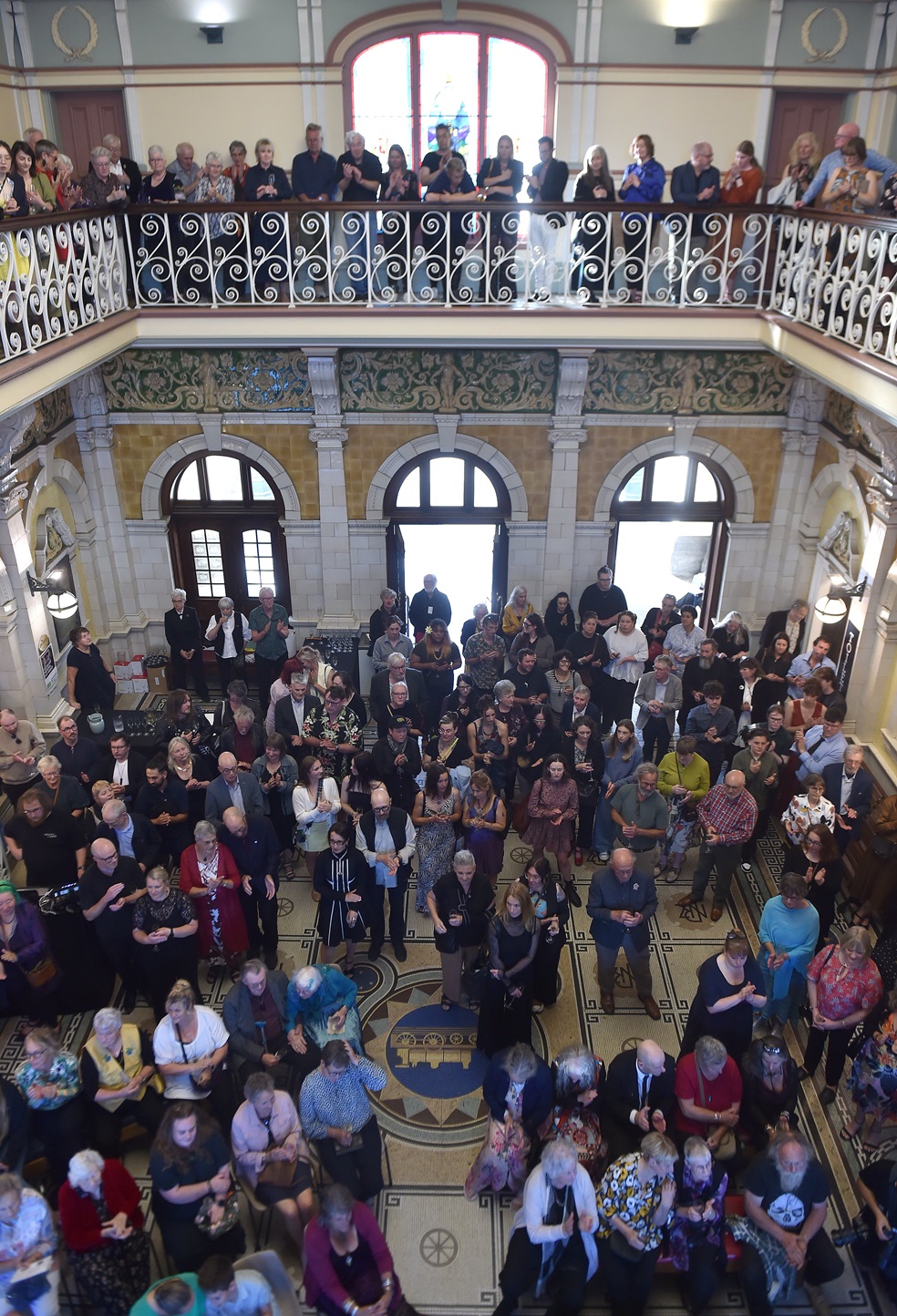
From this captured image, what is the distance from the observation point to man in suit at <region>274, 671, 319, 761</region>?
8828 mm

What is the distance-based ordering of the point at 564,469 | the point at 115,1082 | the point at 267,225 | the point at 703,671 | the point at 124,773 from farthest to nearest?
1. the point at 564,469
2. the point at 267,225
3. the point at 703,671
4. the point at 124,773
5. the point at 115,1082

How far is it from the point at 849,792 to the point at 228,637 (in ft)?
21.7

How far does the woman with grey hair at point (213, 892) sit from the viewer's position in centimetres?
701

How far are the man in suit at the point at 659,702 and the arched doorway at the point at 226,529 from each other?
4937mm

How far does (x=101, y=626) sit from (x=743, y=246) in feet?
27.6

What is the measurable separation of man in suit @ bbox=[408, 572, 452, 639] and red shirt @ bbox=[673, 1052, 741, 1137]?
19.3 ft

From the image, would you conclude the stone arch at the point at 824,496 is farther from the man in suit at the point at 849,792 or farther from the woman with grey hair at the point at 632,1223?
the woman with grey hair at the point at 632,1223

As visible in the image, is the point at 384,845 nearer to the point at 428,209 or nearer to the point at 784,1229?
the point at 784,1229

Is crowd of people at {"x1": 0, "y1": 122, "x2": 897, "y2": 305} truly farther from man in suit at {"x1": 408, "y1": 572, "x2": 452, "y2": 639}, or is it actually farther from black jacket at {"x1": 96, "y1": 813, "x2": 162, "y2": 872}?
black jacket at {"x1": 96, "y1": 813, "x2": 162, "y2": 872}

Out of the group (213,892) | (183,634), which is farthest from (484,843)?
(183,634)

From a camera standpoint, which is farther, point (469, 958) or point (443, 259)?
point (443, 259)

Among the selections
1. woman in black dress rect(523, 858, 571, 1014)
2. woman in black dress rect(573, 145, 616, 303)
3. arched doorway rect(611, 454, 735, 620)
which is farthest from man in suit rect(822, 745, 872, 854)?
woman in black dress rect(573, 145, 616, 303)

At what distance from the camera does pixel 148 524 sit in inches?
468

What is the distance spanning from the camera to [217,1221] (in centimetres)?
543
